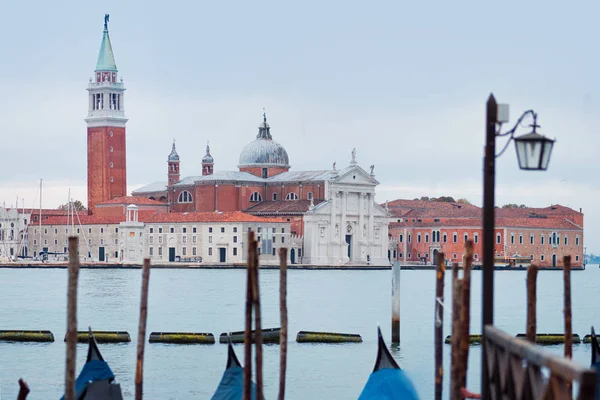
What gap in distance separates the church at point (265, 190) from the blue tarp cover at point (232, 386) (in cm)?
5281

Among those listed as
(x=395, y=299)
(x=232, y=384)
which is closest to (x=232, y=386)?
(x=232, y=384)

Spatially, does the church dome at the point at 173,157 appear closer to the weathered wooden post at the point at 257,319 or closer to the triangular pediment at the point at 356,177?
the triangular pediment at the point at 356,177

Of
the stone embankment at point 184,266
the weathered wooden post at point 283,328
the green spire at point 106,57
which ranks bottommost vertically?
the stone embankment at point 184,266

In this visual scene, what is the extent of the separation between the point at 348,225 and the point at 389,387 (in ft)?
181

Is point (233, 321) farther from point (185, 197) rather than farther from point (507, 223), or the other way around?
point (507, 223)

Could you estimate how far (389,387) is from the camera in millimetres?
10844

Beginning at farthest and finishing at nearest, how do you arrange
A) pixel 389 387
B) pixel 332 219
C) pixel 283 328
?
pixel 332 219
pixel 283 328
pixel 389 387

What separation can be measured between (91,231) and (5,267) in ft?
16.7

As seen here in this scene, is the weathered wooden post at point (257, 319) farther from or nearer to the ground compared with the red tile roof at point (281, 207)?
nearer to the ground

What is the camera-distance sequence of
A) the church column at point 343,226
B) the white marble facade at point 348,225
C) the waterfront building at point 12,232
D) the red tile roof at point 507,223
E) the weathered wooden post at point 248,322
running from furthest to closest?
1. the waterfront building at point 12,232
2. the red tile roof at point 507,223
3. the church column at point 343,226
4. the white marble facade at point 348,225
5. the weathered wooden post at point 248,322

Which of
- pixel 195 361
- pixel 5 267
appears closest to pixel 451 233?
pixel 5 267

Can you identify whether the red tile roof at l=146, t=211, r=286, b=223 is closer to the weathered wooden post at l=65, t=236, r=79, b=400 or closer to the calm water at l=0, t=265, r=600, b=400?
the calm water at l=0, t=265, r=600, b=400

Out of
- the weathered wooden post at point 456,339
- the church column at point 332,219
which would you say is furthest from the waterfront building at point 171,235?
the weathered wooden post at point 456,339

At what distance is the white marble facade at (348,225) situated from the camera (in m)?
64.2
